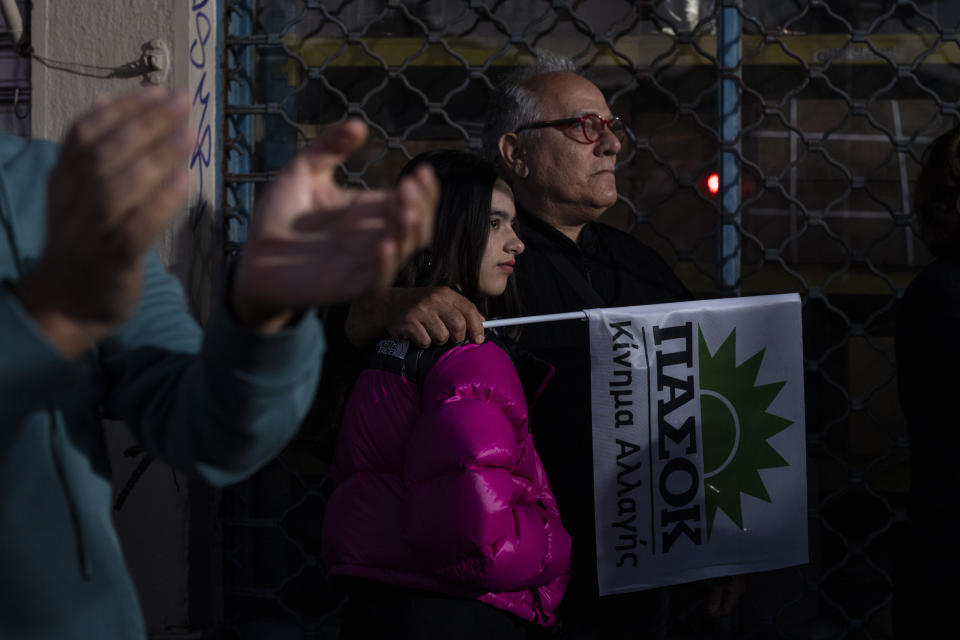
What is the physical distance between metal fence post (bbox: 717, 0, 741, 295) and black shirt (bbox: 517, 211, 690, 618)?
688mm

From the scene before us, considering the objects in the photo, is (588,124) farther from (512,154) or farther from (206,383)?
(206,383)

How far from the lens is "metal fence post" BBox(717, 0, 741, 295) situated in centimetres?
298

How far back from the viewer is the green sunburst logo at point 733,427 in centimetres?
219

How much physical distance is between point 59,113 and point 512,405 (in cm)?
186

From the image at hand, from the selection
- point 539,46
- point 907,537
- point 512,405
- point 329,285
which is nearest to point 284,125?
point 539,46

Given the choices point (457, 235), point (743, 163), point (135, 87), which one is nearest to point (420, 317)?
point (457, 235)

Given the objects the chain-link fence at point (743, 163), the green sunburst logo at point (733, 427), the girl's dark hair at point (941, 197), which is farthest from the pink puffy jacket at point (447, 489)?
the chain-link fence at point (743, 163)

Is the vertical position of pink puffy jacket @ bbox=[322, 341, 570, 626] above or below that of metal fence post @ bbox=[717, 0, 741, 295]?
below

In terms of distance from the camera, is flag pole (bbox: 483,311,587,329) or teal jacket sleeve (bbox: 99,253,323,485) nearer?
teal jacket sleeve (bbox: 99,253,323,485)

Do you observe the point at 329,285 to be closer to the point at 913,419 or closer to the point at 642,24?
the point at 913,419

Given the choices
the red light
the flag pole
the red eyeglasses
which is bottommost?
the flag pole

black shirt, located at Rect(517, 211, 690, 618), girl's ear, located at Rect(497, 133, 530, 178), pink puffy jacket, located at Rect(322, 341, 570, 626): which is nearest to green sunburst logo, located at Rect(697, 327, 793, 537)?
black shirt, located at Rect(517, 211, 690, 618)

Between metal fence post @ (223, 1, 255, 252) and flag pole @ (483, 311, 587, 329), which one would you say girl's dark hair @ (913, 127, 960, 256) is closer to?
flag pole @ (483, 311, 587, 329)

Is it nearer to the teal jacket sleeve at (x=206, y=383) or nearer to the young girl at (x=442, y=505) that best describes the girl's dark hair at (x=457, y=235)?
the young girl at (x=442, y=505)
